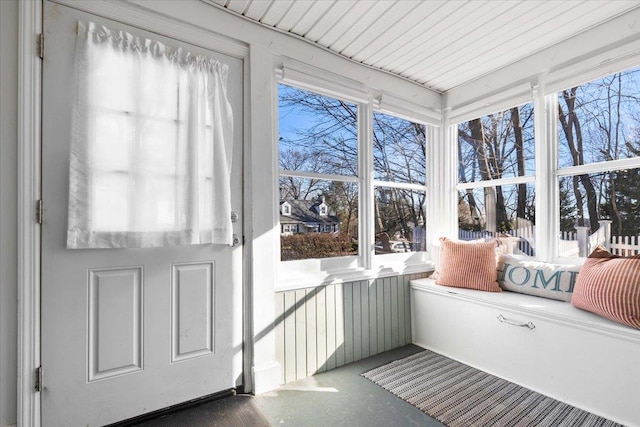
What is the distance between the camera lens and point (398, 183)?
9.50 ft

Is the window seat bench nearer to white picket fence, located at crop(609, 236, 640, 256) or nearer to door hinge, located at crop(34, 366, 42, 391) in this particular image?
white picket fence, located at crop(609, 236, 640, 256)

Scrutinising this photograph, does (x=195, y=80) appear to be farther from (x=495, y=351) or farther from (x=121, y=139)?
(x=495, y=351)

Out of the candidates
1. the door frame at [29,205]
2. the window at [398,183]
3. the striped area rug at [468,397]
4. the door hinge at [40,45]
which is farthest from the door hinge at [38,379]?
the window at [398,183]

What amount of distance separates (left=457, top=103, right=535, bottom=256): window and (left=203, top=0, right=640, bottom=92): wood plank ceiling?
55 cm

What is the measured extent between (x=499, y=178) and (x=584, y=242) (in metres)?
0.79

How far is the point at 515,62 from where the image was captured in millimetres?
2564

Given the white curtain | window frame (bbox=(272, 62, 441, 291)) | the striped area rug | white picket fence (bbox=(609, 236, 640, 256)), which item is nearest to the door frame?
the white curtain

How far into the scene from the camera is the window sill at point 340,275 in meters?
2.20

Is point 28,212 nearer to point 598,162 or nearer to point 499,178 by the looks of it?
point 499,178

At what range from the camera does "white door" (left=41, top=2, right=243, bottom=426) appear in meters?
1.51

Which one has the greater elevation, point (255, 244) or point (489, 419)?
point (255, 244)

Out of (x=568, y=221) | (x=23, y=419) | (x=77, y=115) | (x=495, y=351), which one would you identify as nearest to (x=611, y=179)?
(x=568, y=221)

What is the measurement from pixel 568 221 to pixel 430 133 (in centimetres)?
139

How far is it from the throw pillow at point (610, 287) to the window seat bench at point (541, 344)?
0.19 feet
